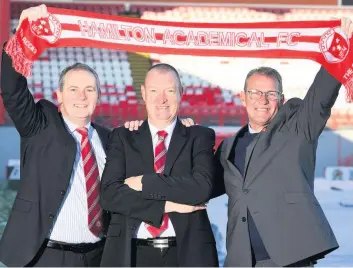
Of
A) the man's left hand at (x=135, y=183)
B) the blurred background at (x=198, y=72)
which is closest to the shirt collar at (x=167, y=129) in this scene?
the man's left hand at (x=135, y=183)

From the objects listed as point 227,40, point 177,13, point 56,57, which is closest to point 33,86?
point 56,57

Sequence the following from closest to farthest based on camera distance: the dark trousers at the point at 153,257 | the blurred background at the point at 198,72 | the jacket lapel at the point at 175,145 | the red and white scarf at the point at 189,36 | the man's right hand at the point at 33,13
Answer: the dark trousers at the point at 153,257
the jacket lapel at the point at 175,145
the man's right hand at the point at 33,13
the red and white scarf at the point at 189,36
the blurred background at the point at 198,72

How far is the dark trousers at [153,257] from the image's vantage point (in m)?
2.63

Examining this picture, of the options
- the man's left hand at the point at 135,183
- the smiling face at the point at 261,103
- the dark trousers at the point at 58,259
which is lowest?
the dark trousers at the point at 58,259

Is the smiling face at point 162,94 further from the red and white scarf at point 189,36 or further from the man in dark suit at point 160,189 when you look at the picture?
the red and white scarf at point 189,36

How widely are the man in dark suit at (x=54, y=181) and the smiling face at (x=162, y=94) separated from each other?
271 mm

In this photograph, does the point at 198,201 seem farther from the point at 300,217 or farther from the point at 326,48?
the point at 326,48

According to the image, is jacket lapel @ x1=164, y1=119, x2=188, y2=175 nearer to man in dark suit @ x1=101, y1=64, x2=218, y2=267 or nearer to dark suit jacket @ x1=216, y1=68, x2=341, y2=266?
man in dark suit @ x1=101, y1=64, x2=218, y2=267

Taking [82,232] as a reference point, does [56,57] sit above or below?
above

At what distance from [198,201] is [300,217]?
1.28 feet

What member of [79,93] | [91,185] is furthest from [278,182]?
[79,93]

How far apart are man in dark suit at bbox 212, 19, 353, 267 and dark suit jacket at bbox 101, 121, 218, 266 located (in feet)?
0.47

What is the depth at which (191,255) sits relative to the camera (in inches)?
104

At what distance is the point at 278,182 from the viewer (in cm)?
275
